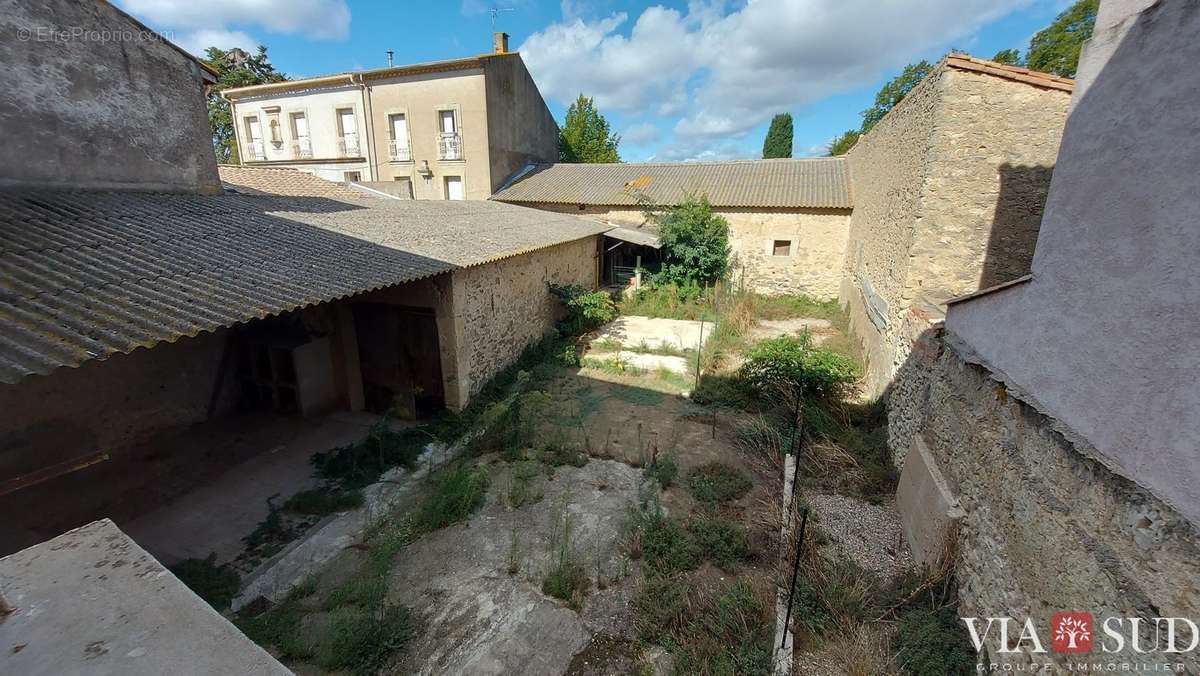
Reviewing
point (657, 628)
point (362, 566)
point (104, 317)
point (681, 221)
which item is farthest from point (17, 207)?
point (681, 221)

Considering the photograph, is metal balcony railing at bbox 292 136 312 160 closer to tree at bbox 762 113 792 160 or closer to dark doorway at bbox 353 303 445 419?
dark doorway at bbox 353 303 445 419

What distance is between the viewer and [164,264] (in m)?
4.19

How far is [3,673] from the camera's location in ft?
4.02

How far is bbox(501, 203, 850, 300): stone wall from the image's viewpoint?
564 inches

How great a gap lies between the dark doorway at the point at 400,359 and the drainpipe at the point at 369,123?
15.2m

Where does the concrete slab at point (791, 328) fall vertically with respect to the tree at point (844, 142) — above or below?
below

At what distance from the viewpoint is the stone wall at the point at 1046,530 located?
79.6 inches

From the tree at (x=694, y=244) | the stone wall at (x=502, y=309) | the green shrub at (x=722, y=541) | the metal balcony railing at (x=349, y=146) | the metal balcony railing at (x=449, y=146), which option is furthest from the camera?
the metal balcony railing at (x=349, y=146)

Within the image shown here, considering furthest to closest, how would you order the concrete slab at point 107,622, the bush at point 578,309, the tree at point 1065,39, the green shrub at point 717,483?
1. the tree at point 1065,39
2. the bush at point 578,309
3. the green shrub at point 717,483
4. the concrete slab at point 107,622

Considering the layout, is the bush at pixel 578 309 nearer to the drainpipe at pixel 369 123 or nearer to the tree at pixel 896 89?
the drainpipe at pixel 369 123

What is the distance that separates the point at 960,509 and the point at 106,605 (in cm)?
501

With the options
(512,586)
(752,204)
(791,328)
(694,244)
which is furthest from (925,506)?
(752,204)

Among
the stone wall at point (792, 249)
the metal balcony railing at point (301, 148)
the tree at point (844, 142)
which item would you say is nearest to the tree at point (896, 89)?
the tree at point (844, 142)

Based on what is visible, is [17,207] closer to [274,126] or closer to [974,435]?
[974,435]
